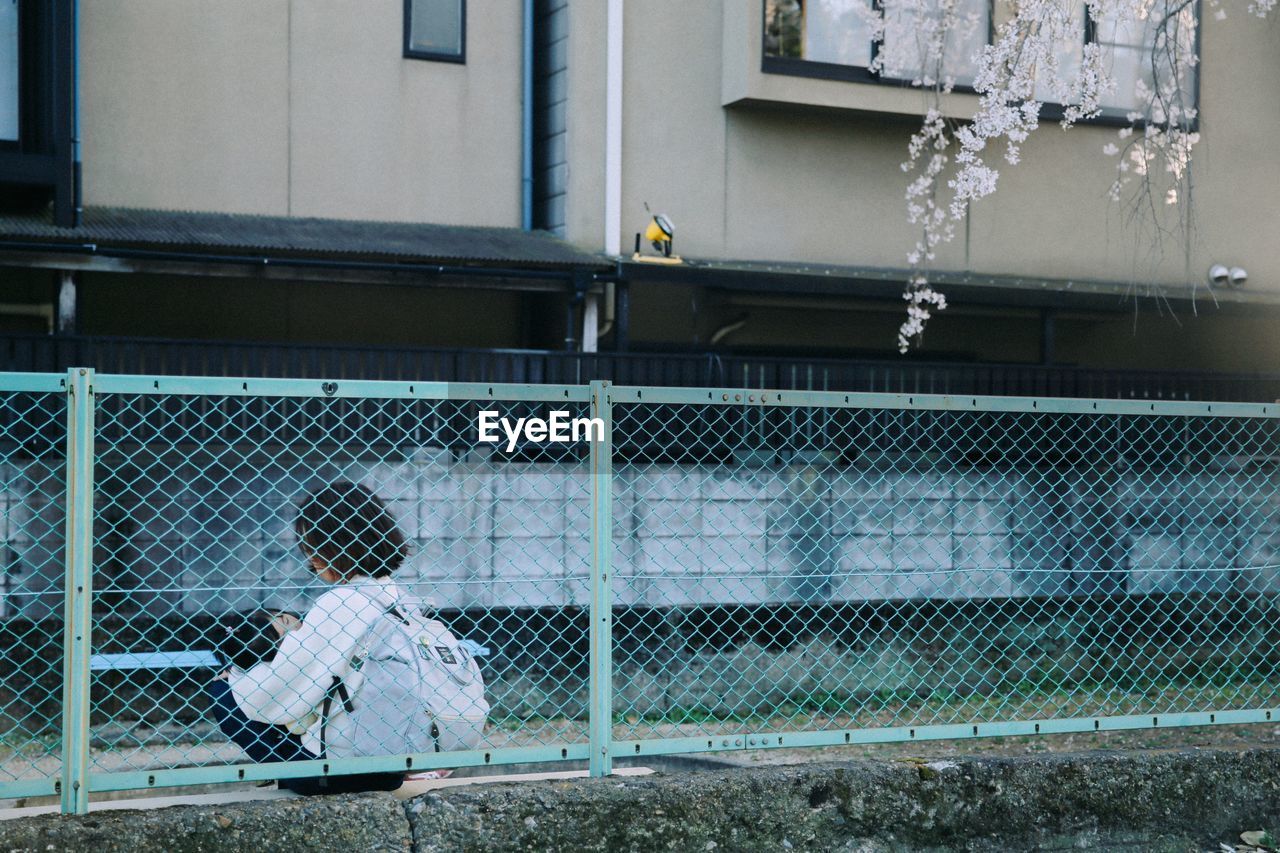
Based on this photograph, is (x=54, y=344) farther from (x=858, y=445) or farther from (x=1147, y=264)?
(x=1147, y=264)

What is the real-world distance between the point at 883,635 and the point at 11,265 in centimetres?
648

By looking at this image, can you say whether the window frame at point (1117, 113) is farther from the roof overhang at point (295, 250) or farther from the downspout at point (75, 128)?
the downspout at point (75, 128)

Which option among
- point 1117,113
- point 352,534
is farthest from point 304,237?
point 1117,113

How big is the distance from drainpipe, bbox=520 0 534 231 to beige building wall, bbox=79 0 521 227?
0.06 metres

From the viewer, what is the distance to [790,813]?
12.2 feet

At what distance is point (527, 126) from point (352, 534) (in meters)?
8.00

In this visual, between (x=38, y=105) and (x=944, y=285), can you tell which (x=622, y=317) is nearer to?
(x=944, y=285)

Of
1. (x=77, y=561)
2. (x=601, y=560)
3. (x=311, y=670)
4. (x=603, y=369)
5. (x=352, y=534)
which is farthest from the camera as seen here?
(x=603, y=369)

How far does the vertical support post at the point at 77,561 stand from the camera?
126 inches

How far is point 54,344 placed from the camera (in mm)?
8742

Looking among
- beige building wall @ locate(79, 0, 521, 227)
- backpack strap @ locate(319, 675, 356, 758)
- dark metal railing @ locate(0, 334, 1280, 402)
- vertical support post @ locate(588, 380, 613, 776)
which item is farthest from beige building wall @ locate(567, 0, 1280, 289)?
backpack strap @ locate(319, 675, 356, 758)

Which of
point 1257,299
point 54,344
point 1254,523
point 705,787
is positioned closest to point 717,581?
point 1254,523

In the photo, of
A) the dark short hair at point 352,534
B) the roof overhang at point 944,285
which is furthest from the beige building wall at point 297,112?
the dark short hair at point 352,534

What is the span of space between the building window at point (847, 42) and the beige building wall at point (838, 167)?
16cm
